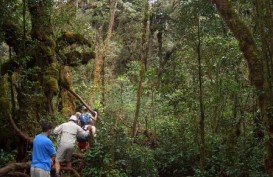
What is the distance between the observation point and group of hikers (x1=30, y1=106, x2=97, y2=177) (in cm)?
744

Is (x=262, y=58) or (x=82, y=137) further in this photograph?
(x=82, y=137)

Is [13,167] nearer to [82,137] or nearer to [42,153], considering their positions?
[42,153]

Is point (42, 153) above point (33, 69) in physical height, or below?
below

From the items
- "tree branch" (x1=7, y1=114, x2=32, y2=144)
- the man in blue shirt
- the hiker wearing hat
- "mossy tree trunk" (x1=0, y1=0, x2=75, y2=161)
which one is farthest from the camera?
"mossy tree trunk" (x1=0, y1=0, x2=75, y2=161)

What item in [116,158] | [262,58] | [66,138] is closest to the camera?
[66,138]

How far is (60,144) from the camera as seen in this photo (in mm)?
9875

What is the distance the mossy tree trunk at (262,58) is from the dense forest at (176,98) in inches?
1.0

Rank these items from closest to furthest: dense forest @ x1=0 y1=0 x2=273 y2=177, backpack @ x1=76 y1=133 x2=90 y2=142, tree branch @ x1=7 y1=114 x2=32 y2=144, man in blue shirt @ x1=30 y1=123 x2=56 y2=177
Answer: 1. man in blue shirt @ x1=30 y1=123 x2=56 y2=177
2. tree branch @ x1=7 y1=114 x2=32 y2=144
3. dense forest @ x1=0 y1=0 x2=273 y2=177
4. backpack @ x1=76 y1=133 x2=90 y2=142

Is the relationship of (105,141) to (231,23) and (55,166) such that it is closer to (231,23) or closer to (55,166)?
(55,166)

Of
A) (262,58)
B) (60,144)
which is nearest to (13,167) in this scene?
(60,144)

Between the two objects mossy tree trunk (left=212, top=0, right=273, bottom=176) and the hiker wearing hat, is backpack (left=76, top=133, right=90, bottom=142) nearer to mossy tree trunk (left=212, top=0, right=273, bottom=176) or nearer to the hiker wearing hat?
the hiker wearing hat

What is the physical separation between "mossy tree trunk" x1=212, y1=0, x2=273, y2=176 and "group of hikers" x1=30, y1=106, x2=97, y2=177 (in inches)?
188

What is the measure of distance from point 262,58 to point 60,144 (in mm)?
5678

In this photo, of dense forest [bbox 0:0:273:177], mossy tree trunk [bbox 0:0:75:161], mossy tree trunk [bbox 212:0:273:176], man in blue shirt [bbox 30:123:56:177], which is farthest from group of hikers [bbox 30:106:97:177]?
mossy tree trunk [bbox 212:0:273:176]
